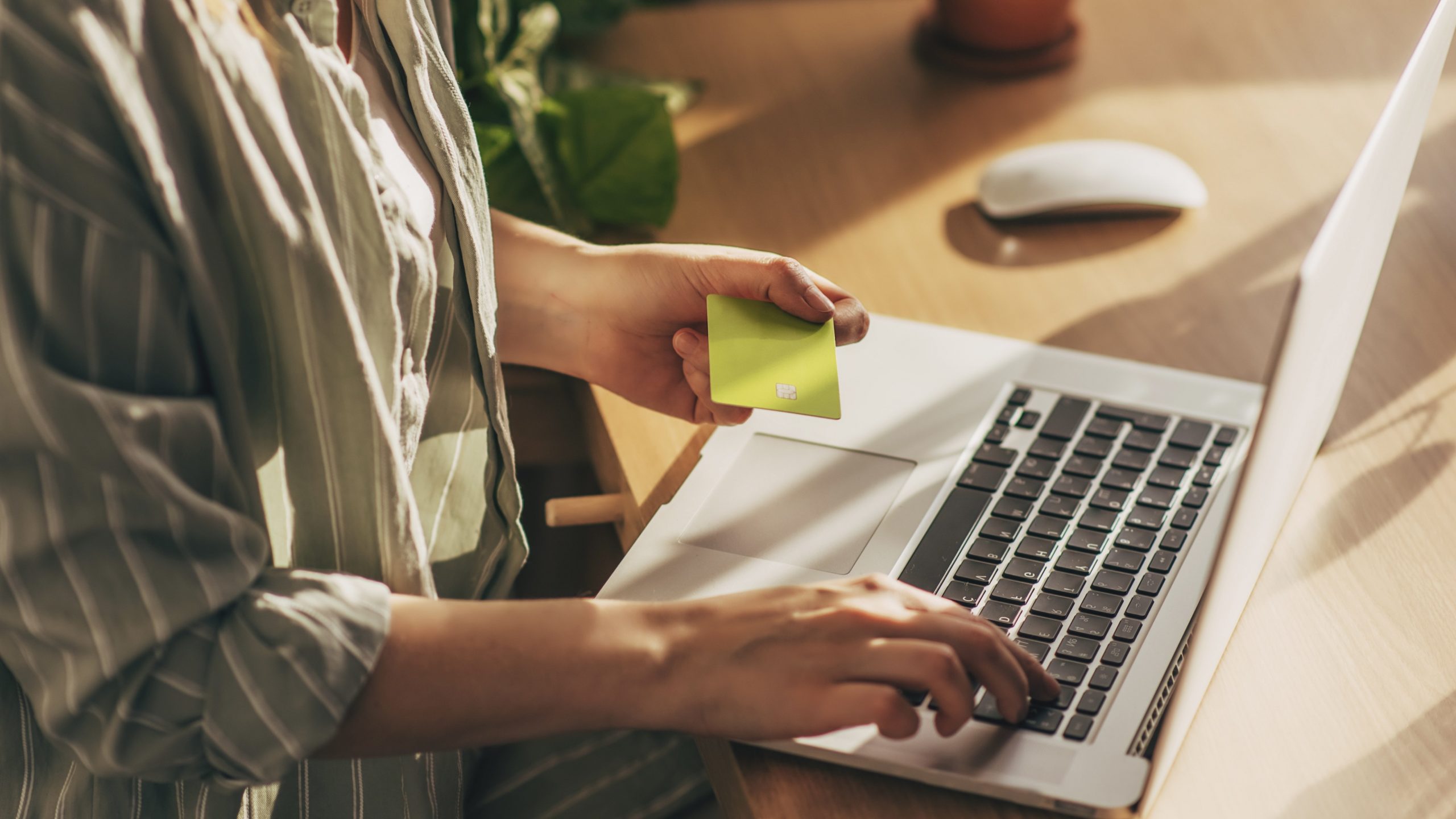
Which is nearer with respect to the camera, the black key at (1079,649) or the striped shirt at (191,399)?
the striped shirt at (191,399)

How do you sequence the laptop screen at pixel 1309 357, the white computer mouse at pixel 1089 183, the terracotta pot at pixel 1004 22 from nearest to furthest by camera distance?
the laptop screen at pixel 1309 357
the white computer mouse at pixel 1089 183
the terracotta pot at pixel 1004 22

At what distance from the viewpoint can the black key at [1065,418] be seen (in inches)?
27.2

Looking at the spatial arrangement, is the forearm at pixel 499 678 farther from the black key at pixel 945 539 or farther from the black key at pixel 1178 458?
the black key at pixel 1178 458

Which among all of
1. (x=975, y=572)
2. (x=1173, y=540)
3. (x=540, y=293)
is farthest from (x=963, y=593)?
(x=540, y=293)

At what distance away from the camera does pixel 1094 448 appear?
68cm

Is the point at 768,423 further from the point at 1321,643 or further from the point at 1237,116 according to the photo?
the point at 1237,116

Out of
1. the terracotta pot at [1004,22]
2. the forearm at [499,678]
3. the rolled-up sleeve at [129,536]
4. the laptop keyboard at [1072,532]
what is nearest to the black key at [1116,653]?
the laptop keyboard at [1072,532]

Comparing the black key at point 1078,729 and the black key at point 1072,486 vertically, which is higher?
the black key at point 1072,486

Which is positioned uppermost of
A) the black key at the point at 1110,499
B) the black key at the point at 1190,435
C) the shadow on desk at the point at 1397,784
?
the black key at the point at 1190,435

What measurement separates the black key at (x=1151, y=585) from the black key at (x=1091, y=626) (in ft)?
0.10

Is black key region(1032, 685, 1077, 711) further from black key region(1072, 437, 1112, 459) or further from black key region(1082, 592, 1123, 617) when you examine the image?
black key region(1072, 437, 1112, 459)

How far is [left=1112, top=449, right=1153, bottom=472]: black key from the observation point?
2.17ft

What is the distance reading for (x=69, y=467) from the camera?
432 mm

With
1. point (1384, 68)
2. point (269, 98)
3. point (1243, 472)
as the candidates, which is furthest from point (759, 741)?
point (1384, 68)
